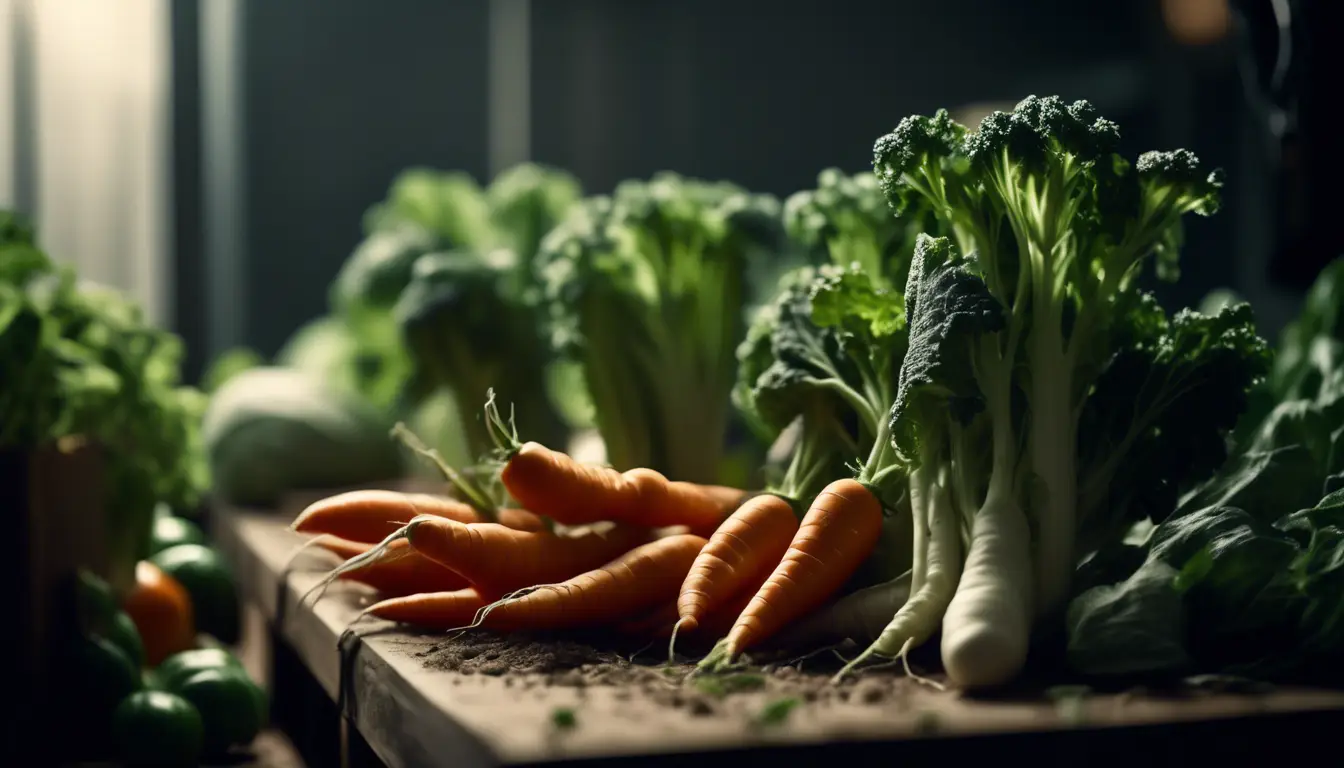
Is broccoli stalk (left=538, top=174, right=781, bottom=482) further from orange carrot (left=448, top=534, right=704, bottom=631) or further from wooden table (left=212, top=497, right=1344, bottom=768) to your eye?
wooden table (left=212, top=497, right=1344, bottom=768)

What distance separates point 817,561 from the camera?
36.8 inches

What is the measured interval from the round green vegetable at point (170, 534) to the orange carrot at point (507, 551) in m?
0.81

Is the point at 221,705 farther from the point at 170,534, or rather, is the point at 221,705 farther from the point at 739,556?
the point at 739,556

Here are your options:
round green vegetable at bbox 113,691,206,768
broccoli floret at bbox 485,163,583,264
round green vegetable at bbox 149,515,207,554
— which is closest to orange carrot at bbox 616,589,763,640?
round green vegetable at bbox 113,691,206,768

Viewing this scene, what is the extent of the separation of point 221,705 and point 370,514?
0.34 metres

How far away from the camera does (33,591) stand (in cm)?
126

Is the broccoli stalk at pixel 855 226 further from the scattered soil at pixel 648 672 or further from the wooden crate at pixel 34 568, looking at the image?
the wooden crate at pixel 34 568

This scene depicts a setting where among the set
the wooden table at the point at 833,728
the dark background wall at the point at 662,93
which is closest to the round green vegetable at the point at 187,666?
the wooden table at the point at 833,728

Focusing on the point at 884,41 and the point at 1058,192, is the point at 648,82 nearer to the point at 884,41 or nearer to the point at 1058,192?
the point at 884,41

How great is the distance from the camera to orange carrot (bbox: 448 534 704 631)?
0.96m

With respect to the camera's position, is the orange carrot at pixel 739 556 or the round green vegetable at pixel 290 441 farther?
the round green vegetable at pixel 290 441

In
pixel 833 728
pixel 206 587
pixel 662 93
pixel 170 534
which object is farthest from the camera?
pixel 662 93

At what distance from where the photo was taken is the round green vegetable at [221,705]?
4.19 ft

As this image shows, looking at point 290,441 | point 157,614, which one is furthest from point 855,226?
point 290,441
